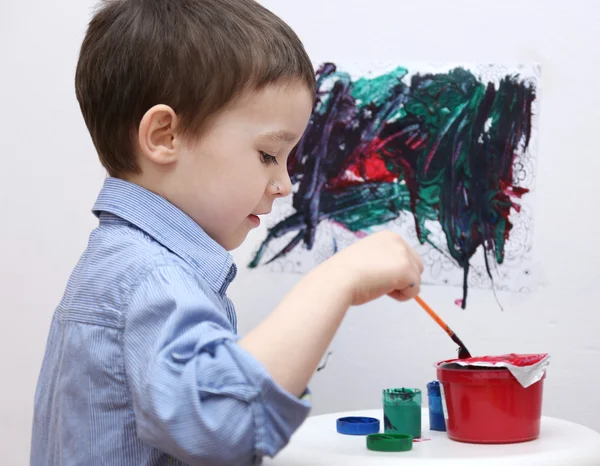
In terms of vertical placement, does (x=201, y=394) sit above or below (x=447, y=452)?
above

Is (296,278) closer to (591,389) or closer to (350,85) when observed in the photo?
(350,85)

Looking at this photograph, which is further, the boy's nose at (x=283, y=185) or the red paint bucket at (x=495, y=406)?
the red paint bucket at (x=495, y=406)

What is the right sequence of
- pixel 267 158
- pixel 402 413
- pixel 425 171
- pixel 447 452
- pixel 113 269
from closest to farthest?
pixel 113 269 < pixel 267 158 < pixel 447 452 < pixel 402 413 < pixel 425 171

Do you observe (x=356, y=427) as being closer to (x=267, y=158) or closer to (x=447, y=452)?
(x=447, y=452)

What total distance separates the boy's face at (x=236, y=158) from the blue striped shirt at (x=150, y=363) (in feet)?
0.08

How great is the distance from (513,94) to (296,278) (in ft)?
1.66

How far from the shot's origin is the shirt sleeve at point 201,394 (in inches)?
22.9

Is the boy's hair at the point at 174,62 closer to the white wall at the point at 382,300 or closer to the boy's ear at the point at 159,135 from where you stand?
the boy's ear at the point at 159,135

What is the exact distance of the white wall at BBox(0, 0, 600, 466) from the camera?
1312mm

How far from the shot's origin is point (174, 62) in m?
0.76

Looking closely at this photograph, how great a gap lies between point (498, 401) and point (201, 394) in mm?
542

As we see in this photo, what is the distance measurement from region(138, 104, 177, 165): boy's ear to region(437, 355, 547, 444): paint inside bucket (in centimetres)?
49

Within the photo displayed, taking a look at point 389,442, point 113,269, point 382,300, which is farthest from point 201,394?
point 382,300

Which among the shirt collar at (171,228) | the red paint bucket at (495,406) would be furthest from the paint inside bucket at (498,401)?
the shirt collar at (171,228)
